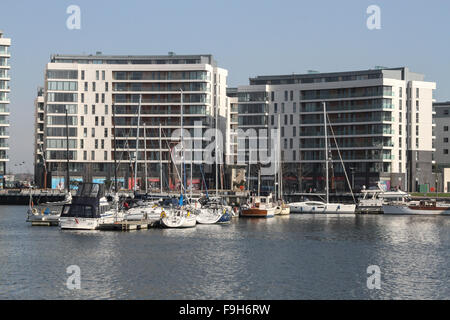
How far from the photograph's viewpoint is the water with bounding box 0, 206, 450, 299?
44.7 metres

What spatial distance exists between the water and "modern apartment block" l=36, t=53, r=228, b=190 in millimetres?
87850

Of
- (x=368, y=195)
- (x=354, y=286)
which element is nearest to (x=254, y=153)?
(x=368, y=195)

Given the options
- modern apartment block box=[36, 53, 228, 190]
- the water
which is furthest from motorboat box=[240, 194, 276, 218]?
modern apartment block box=[36, 53, 228, 190]

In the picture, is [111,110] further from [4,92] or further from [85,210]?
[85,210]

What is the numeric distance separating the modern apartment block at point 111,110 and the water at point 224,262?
87850mm

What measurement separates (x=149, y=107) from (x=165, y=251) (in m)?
119

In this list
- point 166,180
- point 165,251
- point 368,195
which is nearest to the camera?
point 165,251

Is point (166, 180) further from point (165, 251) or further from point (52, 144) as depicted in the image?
point (165, 251)

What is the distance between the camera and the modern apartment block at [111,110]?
6954 inches

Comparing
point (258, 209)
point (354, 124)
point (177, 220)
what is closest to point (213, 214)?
point (177, 220)

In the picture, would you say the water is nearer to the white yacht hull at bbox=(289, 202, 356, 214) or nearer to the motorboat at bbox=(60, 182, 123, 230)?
the motorboat at bbox=(60, 182, 123, 230)

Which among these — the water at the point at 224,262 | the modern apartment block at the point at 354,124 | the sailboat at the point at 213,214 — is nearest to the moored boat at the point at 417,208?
the water at the point at 224,262

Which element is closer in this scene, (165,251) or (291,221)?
(165,251)
